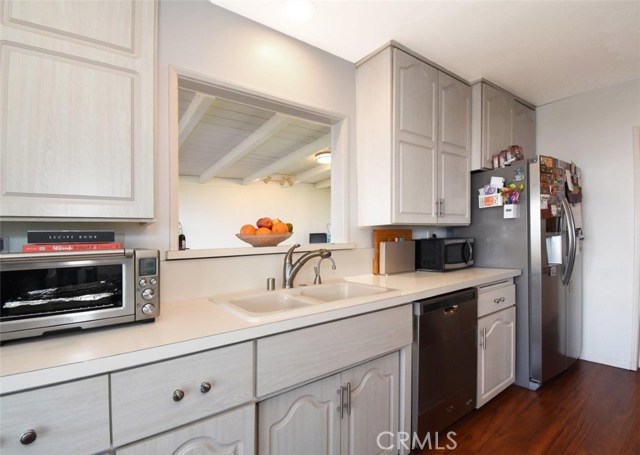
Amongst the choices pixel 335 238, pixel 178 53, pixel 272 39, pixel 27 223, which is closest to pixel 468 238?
pixel 335 238

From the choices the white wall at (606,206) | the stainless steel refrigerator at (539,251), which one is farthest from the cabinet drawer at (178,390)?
the white wall at (606,206)

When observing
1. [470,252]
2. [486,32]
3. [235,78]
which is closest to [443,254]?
[470,252]

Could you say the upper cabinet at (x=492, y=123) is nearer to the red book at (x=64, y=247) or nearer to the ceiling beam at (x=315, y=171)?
the red book at (x=64, y=247)

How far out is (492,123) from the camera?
2.47m

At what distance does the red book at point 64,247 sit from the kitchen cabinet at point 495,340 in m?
1.92

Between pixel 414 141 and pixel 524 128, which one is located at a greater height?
pixel 524 128

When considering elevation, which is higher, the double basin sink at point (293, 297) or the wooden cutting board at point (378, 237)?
the wooden cutting board at point (378, 237)

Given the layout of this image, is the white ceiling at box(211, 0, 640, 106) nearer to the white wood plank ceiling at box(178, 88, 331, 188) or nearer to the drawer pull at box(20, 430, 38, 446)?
the white wood plank ceiling at box(178, 88, 331, 188)

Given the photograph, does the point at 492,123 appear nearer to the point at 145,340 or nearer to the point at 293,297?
the point at 293,297

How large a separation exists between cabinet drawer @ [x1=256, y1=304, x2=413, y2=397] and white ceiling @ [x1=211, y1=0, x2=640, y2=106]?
154 centimetres

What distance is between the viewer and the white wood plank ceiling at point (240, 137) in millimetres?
2502

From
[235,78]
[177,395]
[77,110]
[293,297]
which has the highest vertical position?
[235,78]

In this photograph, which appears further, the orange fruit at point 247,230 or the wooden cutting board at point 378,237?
the wooden cutting board at point 378,237

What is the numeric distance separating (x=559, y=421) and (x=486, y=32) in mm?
2341
